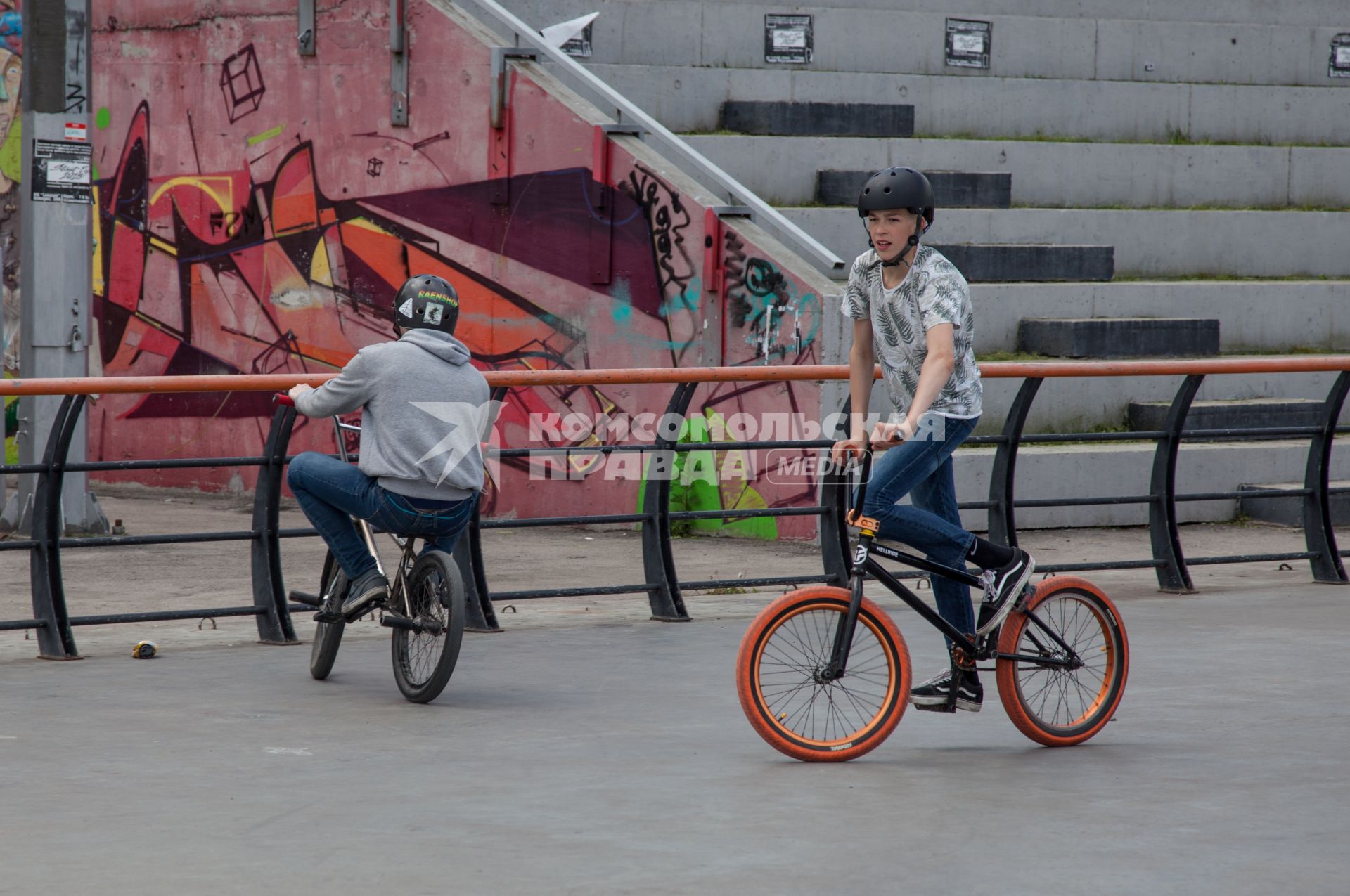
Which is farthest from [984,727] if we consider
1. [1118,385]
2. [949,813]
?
[1118,385]

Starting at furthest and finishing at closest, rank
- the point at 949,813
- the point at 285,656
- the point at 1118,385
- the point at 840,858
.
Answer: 1. the point at 1118,385
2. the point at 285,656
3. the point at 949,813
4. the point at 840,858

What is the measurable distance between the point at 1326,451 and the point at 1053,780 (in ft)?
16.2

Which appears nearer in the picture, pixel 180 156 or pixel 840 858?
pixel 840 858

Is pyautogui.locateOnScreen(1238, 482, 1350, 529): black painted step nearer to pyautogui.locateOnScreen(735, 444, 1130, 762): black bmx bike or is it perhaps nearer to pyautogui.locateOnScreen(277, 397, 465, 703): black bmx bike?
pyautogui.locateOnScreen(735, 444, 1130, 762): black bmx bike

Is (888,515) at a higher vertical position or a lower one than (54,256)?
lower

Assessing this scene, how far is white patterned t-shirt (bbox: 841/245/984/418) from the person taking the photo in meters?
6.20

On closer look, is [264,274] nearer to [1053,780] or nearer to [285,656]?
[285,656]

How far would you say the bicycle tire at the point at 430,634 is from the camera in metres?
6.77

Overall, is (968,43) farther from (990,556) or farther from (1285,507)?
(990,556)

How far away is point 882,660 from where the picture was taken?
6.14 meters

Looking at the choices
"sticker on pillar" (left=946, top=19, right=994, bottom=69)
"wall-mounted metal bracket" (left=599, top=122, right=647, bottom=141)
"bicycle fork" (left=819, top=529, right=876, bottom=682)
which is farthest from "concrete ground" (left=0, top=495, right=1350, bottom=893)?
"sticker on pillar" (left=946, top=19, right=994, bottom=69)

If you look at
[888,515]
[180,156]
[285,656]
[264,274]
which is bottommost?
[285,656]

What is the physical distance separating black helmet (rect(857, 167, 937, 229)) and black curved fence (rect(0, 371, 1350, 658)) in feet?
6.67

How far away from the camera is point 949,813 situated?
5.44 m
